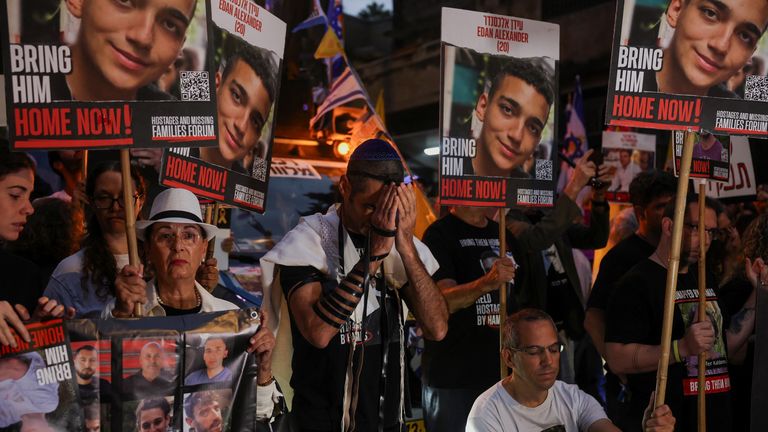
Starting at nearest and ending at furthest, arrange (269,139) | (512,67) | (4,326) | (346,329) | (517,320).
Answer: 1. (4,326)
2. (346,329)
3. (517,320)
4. (269,139)
5. (512,67)

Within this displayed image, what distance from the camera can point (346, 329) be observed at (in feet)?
12.6

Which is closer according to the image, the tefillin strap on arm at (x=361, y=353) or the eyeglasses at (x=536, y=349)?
the tefillin strap on arm at (x=361, y=353)

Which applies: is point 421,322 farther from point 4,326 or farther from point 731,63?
point 731,63

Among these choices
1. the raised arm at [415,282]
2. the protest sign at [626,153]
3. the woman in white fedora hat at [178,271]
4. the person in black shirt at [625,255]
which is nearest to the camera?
the woman in white fedora hat at [178,271]

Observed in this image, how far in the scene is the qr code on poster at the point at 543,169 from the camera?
576 centimetres

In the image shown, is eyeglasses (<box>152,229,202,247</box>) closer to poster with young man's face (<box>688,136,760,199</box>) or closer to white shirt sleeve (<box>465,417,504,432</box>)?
white shirt sleeve (<box>465,417,504,432</box>)

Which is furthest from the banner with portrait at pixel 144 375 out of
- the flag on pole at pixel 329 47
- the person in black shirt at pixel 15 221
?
the flag on pole at pixel 329 47

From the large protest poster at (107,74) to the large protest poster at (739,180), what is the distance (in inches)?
192

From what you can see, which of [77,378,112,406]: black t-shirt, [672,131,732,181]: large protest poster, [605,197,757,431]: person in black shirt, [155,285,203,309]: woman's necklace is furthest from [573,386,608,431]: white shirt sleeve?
[77,378,112,406]: black t-shirt

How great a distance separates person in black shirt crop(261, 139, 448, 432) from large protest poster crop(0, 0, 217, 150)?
2.02ft

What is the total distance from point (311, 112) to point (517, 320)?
6.77m

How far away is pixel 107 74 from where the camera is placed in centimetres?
364

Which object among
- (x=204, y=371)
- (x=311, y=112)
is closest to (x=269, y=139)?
(x=204, y=371)

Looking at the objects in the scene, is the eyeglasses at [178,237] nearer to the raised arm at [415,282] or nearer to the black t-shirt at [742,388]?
the raised arm at [415,282]
